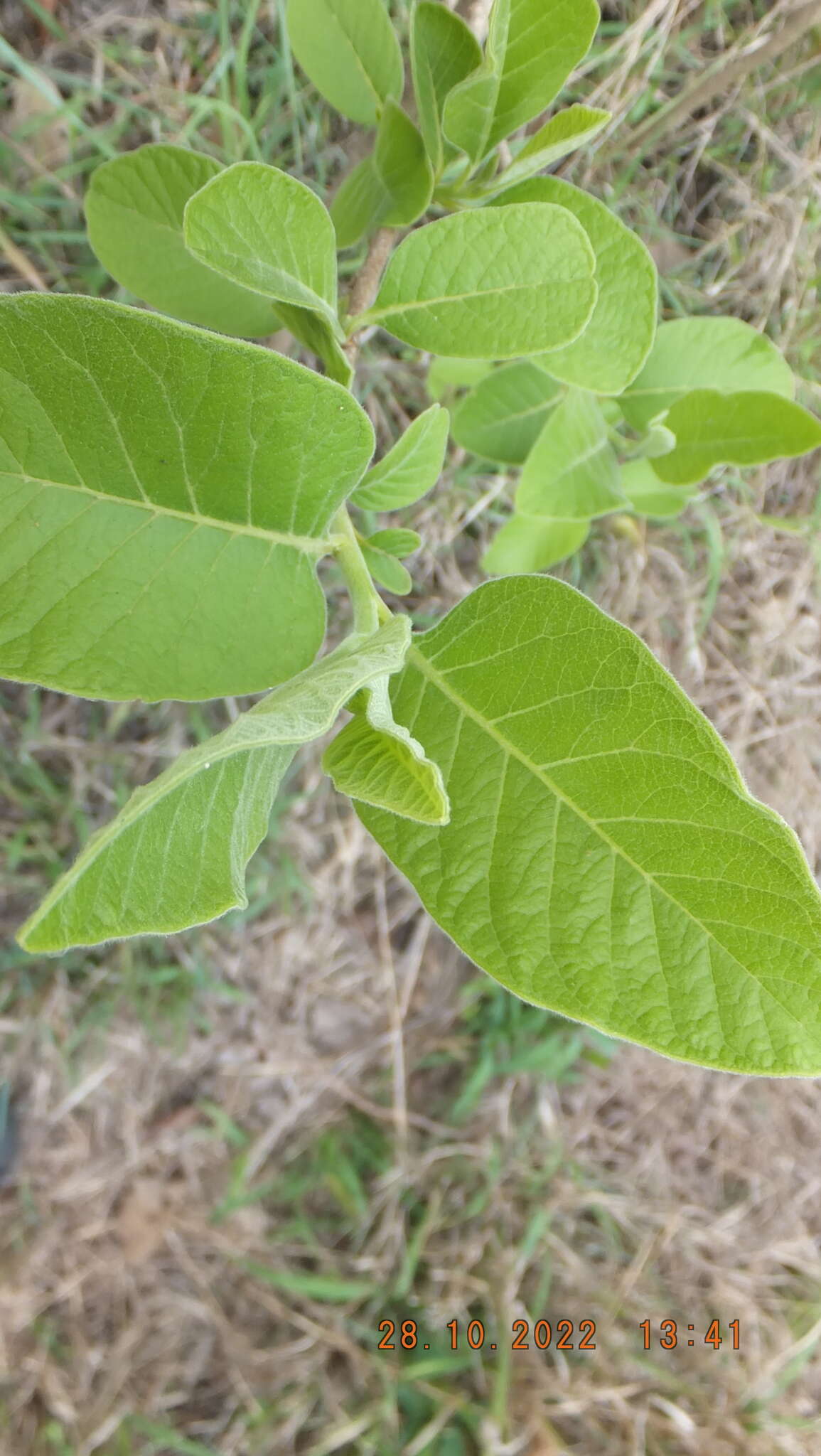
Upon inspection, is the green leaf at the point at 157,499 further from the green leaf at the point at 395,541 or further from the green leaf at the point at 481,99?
the green leaf at the point at 481,99

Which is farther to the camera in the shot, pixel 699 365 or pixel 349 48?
pixel 699 365

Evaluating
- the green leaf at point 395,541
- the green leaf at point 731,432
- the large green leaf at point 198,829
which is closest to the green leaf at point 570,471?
the green leaf at point 731,432

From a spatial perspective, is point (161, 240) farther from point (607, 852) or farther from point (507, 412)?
point (607, 852)

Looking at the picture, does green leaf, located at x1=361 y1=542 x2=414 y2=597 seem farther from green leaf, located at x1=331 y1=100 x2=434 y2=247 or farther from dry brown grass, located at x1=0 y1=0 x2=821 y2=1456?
dry brown grass, located at x1=0 y1=0 x2=821 y2=1456

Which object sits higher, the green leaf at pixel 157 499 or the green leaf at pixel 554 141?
the green leaf at pixel 554 141

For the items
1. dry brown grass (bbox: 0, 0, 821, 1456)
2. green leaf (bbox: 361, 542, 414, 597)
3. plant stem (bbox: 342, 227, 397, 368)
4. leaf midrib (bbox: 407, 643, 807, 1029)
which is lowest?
dry brown grass (bbox: 0, 0, 821, 1456)
